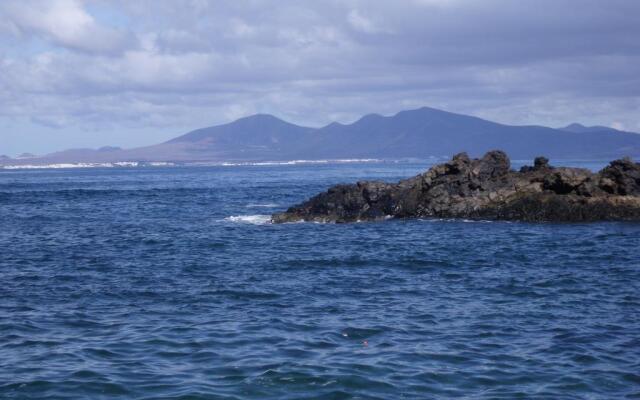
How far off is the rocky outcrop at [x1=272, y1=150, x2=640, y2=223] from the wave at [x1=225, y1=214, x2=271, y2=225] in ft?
3.49

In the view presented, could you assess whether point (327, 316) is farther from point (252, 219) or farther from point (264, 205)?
point (264, 205)

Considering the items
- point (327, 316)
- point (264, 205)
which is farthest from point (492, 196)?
point (327, 316)

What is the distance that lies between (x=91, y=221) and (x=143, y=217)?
4.61m

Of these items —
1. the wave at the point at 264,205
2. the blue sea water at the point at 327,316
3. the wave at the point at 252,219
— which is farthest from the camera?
the wave at the point at 264,205

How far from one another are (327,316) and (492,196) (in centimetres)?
3069

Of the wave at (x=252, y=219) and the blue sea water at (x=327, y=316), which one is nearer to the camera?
the blue sea water at (x=327, y=316)

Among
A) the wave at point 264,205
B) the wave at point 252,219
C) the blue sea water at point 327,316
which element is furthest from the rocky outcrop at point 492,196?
the wave at point 264,205

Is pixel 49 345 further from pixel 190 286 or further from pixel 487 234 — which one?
pixel 487 234

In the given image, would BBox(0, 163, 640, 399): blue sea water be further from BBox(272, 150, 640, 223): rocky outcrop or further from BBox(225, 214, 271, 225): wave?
BBox(225, 214, 271, 225): wave

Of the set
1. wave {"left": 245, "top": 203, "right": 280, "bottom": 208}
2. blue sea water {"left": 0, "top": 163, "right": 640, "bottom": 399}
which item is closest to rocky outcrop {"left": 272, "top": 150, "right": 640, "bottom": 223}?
blue sea water {"left": 0, "top": 163, "right": 640, "bottom": 399}

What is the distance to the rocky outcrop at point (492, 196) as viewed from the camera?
48.0 meters

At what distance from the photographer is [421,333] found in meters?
20.2

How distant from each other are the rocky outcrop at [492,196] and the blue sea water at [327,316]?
5.41 meters

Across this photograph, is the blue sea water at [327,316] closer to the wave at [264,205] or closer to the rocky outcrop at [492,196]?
the rocky outcrop at [492,196]
